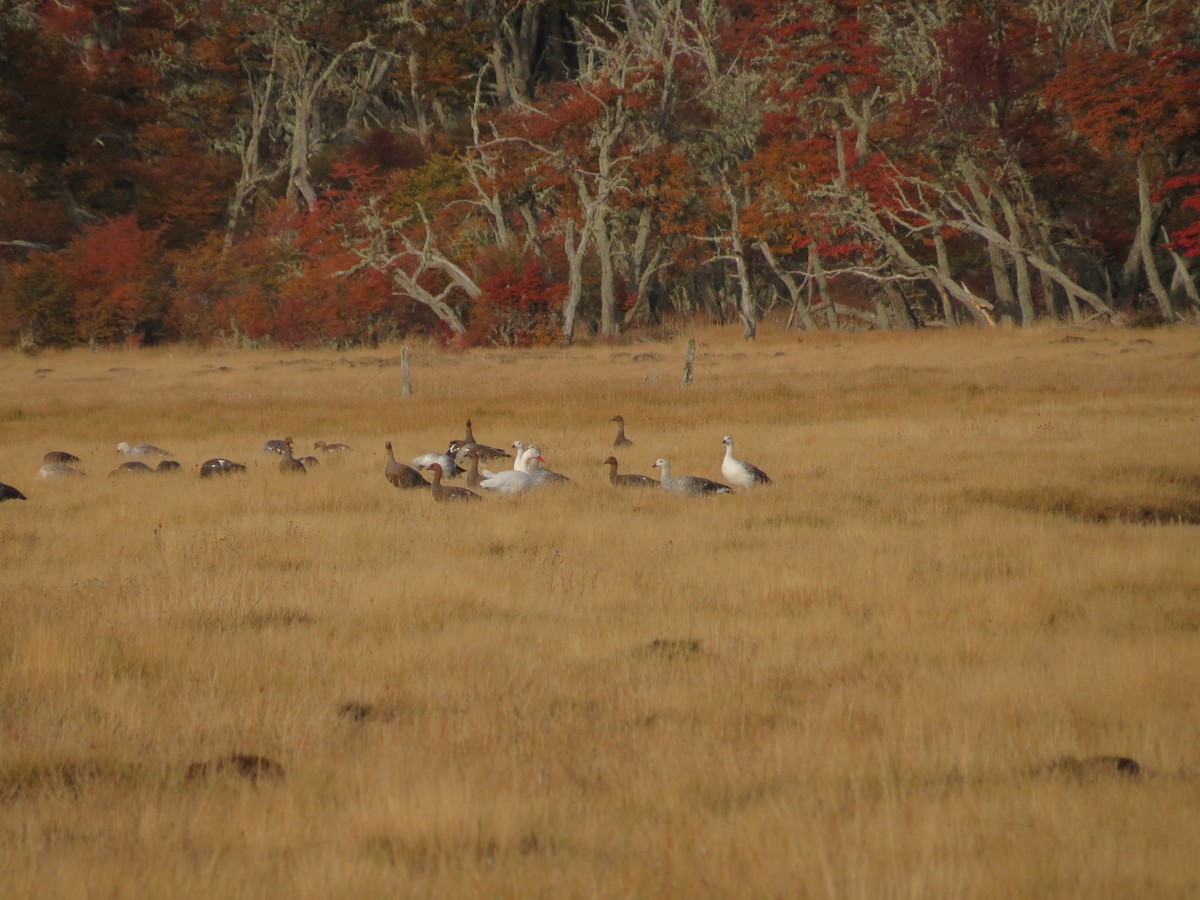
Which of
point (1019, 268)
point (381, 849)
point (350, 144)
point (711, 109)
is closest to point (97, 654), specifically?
point (381, 849)

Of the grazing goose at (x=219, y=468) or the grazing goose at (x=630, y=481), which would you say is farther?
the grazing goose at (x=219, y=468)

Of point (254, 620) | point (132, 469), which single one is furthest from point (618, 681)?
point (132, 469)

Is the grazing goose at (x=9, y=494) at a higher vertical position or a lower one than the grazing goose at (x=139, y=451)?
higher

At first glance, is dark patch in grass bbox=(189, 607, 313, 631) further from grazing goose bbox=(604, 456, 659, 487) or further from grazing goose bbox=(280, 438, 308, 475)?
grazing goose bbox=(280, 438, 308, 475)

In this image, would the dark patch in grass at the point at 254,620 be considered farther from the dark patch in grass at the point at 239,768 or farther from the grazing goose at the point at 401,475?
the grazing goose at the point at 401,475

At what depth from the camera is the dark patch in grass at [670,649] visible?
27.6 ft

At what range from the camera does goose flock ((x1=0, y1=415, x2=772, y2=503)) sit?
15.2m

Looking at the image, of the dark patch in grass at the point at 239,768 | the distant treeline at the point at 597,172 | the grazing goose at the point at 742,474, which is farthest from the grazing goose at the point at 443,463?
the distant treeline at the point at 597,172

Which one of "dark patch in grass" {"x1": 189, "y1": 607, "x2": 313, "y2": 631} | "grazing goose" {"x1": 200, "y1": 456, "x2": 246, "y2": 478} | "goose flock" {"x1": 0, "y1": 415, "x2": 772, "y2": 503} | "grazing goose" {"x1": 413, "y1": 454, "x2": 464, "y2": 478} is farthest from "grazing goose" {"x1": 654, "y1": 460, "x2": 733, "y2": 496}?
"dark patch in grass" {"x1": 189, "y1": 607, "x2": 313, "y2": 631}

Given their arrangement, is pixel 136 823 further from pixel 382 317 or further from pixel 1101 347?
pixel 382 317

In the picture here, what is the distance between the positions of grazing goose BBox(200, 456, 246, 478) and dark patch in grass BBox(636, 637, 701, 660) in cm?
1039

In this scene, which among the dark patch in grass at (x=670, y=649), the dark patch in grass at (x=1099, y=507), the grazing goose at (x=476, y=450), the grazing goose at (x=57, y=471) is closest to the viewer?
the dark patch in grass at (x=670, y=649)

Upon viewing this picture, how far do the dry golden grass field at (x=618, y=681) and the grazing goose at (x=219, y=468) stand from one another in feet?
0.92

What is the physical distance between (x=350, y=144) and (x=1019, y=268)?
1274 inches
